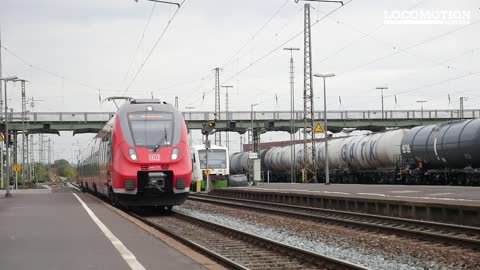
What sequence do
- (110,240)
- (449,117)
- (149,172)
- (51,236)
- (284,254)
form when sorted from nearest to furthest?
(284,254) < (110,240) < (51,236) < (149,172) < (449,117)

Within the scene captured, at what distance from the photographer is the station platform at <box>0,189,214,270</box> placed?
373 inches

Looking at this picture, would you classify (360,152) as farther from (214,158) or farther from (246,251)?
(246,251)

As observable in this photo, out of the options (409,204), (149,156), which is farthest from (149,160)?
(409,204)

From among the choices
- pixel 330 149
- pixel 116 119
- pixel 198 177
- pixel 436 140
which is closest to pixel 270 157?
pixel 330 149

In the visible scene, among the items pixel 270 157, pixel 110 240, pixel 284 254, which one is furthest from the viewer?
pixel 270 157

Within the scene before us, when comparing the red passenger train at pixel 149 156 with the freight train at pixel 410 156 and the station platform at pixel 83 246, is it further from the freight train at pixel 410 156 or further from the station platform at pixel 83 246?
the freight train at pixel 410 156

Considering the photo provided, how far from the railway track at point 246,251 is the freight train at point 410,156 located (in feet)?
57.2

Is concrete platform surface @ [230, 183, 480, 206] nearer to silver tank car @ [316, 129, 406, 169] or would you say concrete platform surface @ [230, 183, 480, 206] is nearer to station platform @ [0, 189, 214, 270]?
silver tank car @ [316, 129, 406, 169]

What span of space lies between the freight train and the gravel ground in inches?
574

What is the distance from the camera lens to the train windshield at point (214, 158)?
43.0 metres

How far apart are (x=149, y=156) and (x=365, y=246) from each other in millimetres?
8567

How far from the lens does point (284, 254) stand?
35.9ft

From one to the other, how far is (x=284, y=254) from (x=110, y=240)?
12.1 feet

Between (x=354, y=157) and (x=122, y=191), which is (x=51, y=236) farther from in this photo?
(x=354, y=157)
